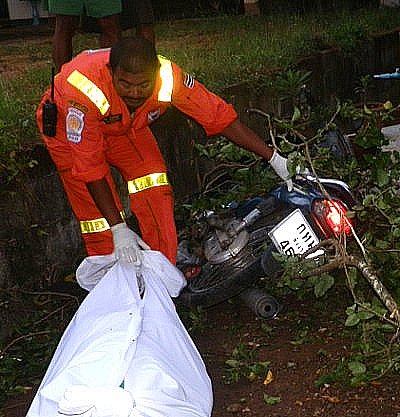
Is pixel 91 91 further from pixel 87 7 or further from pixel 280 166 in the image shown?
pixel 87 7

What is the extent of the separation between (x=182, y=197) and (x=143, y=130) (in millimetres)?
1349

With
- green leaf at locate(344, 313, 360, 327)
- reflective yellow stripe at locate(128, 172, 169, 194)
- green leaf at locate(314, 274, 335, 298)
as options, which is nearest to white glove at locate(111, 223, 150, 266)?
reflective yellow stripe at locate(128, 172, 169, 194)

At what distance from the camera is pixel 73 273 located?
4.65m

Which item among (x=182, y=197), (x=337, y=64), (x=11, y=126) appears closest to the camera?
(x=11, y=126)

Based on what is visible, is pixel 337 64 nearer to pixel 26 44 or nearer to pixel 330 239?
pixel 26 44

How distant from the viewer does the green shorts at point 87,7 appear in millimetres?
5168

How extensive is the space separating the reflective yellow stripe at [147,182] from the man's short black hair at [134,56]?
0.75 m

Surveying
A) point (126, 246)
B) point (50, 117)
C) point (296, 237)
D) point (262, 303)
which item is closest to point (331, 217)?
point (296, 237)

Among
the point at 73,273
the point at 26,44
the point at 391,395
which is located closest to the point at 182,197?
the point at 73,273

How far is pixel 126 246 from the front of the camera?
358cm

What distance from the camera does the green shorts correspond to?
203 inches

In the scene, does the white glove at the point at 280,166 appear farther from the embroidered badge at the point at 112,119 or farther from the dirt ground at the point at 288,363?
the embroidered badge at the point at 112,119

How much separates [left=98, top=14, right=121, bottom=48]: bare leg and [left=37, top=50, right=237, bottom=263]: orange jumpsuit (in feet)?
4.34

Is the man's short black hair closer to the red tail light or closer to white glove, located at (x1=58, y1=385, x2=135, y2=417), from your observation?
the red tail light
